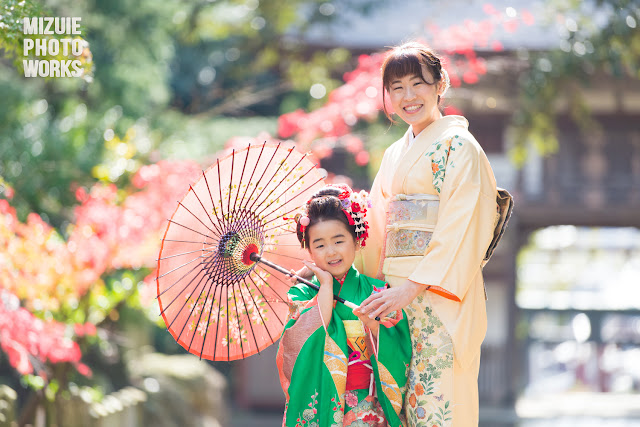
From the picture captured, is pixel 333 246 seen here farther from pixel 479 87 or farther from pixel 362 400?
pixel 479 87

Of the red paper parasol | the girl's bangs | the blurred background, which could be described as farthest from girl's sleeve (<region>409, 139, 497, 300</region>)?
the blurred background

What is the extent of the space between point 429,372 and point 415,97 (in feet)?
3.47

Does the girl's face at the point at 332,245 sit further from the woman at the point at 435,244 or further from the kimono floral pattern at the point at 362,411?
the kimono floral pattern at the point at 362,411

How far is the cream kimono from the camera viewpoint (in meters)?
2.79

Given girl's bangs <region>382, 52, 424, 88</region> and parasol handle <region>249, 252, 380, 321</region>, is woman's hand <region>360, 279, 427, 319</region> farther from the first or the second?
girl's bangs <region>382, 52, 424, 88</region>

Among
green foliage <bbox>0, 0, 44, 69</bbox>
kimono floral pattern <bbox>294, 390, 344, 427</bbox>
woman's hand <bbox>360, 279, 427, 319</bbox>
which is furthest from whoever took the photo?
green foliage <bbox>0, 0, 44, 69</bbox>

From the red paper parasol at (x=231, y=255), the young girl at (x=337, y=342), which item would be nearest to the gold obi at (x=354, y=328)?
the young girl at (x=337, y=342)

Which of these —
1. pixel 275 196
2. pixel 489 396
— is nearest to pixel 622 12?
pixel 275 196

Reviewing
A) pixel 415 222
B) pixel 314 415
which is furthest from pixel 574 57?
pixel 314 415

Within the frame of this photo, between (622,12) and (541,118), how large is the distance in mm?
1687

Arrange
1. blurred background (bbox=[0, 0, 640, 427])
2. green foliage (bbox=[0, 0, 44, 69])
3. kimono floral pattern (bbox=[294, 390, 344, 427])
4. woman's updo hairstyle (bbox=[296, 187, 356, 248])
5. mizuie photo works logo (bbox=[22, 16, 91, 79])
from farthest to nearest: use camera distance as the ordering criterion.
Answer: blurred background (bbox=[0, 0, 640, 427]), mizuie photo works logo (bbox=[22, 16, 91, 79]), green foliage (bbox=[0, 0, 44, 69]), woman's updo hairstyle (bbox=[296, 187, 356, 248]), kimono floral pattern (bbox=[294, 390, 344, 427])

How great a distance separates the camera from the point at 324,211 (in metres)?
2.91

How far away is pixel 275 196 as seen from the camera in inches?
123

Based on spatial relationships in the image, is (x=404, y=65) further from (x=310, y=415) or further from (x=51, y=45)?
(x=51, y=45)
